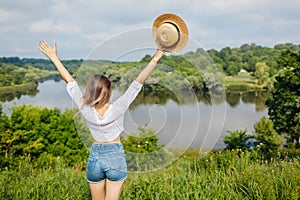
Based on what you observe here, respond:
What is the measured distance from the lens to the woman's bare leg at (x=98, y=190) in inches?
114

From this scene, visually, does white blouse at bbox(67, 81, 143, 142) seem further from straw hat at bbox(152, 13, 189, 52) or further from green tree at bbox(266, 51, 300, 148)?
green tree at bbox(266, 51, 300, 148)

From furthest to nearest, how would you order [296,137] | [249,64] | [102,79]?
[249,64] < [296,137] < [102,79]

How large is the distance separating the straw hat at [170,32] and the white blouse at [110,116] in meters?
0.54

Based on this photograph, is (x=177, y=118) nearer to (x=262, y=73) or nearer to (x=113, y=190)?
(x=113, y=190)

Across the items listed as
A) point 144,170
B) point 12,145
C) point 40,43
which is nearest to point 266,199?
point 144,170

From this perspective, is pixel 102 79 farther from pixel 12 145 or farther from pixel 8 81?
pixel 8 81

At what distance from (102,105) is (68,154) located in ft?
56.8

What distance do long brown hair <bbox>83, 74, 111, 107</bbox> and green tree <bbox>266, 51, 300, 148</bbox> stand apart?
22.6m

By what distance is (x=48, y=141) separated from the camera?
1989cm

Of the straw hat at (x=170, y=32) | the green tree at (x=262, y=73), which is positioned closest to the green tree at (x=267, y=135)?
the straw hat at (x=170, y=32)

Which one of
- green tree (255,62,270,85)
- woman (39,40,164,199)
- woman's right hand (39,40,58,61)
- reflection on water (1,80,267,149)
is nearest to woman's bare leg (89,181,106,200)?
woman (39,40,164,199)

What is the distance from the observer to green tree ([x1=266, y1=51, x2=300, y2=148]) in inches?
911

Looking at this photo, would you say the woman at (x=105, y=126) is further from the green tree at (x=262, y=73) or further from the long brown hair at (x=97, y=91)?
the green tree at (x=262, y=73)

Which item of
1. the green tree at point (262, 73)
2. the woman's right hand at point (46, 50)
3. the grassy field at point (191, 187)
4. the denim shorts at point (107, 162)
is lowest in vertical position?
the grassy field at point (191, 187)
